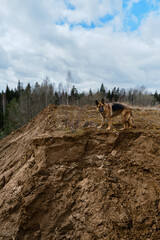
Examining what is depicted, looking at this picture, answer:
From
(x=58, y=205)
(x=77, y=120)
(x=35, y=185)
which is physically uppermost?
(x=77, y=120)

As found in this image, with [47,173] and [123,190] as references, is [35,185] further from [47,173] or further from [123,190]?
[123,190]

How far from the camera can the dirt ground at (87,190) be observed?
3.76 metres

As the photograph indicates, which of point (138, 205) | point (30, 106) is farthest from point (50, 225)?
point (30, 106)

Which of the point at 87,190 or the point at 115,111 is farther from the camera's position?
the point at 115,111

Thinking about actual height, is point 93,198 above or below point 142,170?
below

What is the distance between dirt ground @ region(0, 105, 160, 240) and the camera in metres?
3.76

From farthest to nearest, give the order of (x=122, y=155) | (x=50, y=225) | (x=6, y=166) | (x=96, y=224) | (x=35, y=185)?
(x=6, y=166), (x=122, y=155), (x=35, y=185), (x=50, y=225), (x=96, y=224)

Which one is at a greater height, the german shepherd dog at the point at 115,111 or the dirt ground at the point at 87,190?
the german shepherd dog at the point at 115,111

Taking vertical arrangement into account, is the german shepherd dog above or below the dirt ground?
above

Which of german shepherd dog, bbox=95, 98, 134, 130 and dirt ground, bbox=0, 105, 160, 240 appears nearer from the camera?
dirt ground, bbox=0, 105, 160, 240

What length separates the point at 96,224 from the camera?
3725 mm

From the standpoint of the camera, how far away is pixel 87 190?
4188 mm

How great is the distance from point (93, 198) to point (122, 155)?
5.76 ft

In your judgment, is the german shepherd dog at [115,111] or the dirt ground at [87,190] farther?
the german shepherd dog at [115,111]
